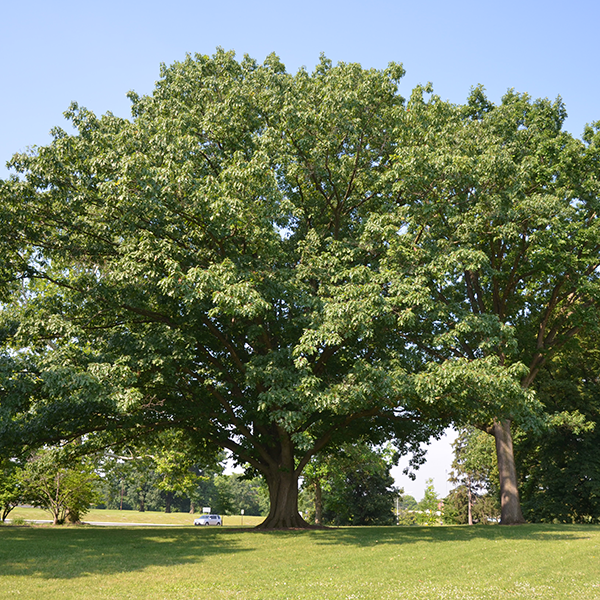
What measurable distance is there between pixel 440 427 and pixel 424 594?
14.2 m

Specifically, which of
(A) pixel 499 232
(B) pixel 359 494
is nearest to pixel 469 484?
(B) pixel 359 494

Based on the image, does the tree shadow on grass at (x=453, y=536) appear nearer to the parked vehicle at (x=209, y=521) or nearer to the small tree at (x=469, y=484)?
the small tree at (x=469, y=484)

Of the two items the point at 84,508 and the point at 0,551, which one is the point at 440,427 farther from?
the point at 84,508

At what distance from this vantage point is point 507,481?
23469 mm

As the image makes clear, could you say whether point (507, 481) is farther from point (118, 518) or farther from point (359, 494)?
point (118, 518)

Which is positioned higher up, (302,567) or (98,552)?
(302,567)

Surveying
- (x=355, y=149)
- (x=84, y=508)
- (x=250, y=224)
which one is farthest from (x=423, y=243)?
(x=84, y=508)

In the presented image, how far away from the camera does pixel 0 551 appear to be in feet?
44.5

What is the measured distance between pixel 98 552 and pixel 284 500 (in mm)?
8636

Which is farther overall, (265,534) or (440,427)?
(440,427)

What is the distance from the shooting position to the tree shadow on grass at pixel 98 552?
11.0 meters

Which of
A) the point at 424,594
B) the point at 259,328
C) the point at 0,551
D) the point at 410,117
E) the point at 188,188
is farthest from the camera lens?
the point at 410,117

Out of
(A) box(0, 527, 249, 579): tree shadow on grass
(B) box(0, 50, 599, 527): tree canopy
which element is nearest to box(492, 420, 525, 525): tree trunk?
(B) box(0, 50, 599, 527): tree canopy

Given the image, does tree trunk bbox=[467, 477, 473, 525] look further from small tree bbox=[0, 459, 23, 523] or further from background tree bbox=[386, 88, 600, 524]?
small tree bbox=[0, 459, 23, 523]
